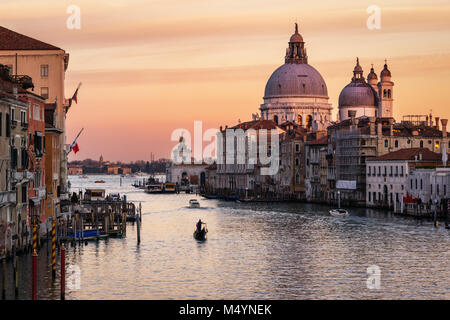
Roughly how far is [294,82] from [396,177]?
3235 inches

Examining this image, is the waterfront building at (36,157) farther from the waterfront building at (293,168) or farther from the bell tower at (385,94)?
the bell tower at (385,94)

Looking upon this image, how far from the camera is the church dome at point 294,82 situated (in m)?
157

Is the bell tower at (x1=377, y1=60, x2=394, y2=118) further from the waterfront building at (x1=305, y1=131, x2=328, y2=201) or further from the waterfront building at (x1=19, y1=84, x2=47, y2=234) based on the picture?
the waterfront building at (x1=19, y1=84, x2=47, y2=234)

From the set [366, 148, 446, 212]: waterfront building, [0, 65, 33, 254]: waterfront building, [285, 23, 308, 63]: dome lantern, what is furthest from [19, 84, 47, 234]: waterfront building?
[285, 23, 308, 63]: dome lantern

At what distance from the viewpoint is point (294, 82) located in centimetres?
15712

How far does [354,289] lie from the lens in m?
31.9

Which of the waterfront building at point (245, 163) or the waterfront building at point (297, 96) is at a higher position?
the waterfront building at point (297, 96)

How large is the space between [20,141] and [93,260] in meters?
6.10

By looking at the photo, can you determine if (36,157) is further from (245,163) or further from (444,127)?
(245,163)

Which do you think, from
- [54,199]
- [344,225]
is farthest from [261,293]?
[344,225]

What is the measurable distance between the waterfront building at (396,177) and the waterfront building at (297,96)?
73.2m

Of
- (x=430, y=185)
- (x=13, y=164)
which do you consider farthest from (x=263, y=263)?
(x=430, y=185)

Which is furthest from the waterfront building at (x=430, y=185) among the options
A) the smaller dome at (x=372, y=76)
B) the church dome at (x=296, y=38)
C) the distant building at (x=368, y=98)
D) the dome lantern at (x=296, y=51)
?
the church dome at (x=296, y=38)

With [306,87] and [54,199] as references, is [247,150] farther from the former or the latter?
[54,199]
